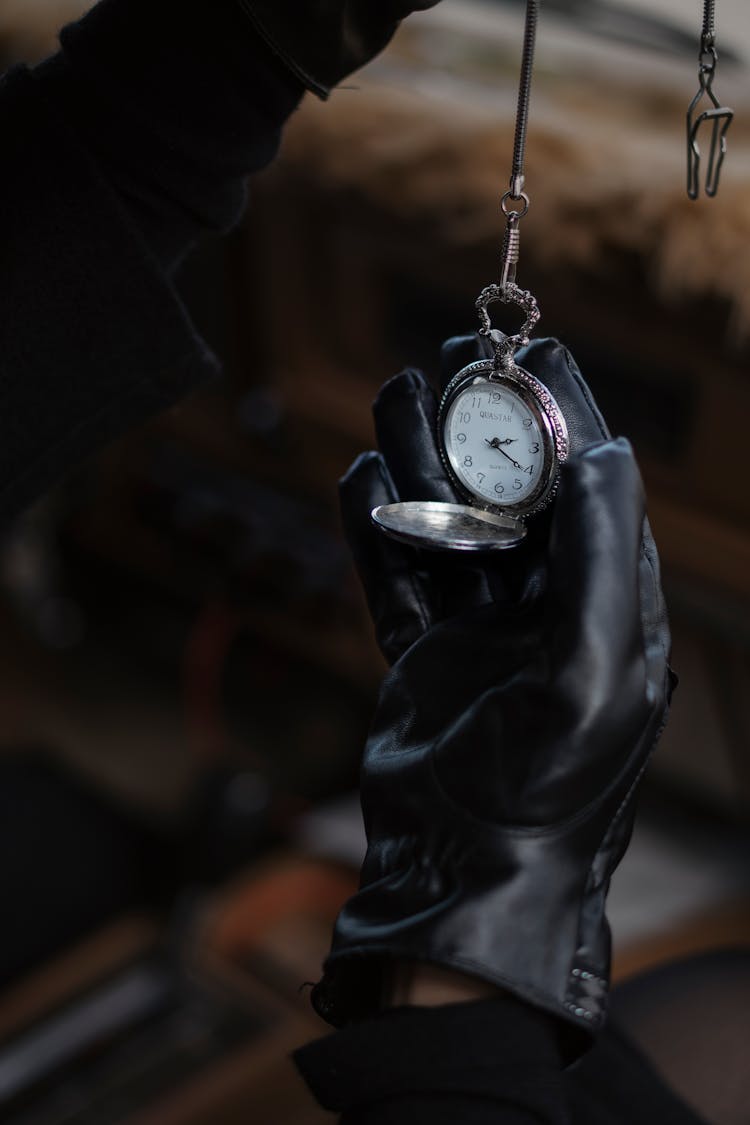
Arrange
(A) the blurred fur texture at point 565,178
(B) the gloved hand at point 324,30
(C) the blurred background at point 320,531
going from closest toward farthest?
(B) the gloved hand at point 324,30, (A) the blurred fur texture at point 565,178, (C) the blurred background at point 320,531

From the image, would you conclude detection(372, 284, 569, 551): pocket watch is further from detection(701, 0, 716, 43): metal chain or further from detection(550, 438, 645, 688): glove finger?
detection(701, 0, 716, 43): metal chain

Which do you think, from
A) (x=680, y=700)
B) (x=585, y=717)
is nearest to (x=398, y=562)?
(x=585, y=717)

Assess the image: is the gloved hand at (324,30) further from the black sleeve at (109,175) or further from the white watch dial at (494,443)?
the white watch dial at (494,443)

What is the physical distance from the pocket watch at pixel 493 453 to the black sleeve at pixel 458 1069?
0.25 meters

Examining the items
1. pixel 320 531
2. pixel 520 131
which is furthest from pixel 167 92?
pixel 320 531

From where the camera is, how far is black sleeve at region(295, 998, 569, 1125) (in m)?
0.59

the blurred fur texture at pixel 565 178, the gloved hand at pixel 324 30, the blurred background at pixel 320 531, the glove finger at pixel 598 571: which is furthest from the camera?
the blurred background at pixel 320 531

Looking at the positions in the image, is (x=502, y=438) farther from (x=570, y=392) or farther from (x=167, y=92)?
(x=167, y=92)

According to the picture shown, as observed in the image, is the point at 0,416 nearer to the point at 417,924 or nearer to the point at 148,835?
the point at 417,924

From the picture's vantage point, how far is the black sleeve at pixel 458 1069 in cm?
59

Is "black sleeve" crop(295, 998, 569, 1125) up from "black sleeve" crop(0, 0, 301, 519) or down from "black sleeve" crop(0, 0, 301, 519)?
down

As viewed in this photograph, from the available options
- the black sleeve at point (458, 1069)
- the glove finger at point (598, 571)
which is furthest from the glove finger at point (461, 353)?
the black sleeve at point (458, 1069)

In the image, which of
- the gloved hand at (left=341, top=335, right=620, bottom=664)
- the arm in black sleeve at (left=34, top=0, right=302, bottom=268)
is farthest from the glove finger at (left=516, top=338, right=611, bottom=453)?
the arm in black sleeve at (left=34, top=0, right=302, bottom=268)

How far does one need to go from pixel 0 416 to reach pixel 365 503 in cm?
24
